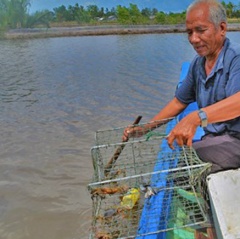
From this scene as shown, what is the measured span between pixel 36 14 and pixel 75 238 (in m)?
43.3

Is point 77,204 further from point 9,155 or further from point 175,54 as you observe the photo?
point 175,54

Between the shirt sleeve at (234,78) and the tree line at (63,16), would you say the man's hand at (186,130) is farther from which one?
the tree line at (63,16)

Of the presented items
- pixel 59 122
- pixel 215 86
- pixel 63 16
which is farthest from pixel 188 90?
pixel 63 16

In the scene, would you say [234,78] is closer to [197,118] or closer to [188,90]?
[197,118]

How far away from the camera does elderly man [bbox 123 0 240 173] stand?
1.92 meters

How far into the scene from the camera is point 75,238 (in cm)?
329

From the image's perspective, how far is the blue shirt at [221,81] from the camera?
2076 millimetres

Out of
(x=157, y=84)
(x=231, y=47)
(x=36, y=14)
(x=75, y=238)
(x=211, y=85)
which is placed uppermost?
(x=36, y=14)

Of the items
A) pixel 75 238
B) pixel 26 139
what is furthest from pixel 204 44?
pixel 26 139

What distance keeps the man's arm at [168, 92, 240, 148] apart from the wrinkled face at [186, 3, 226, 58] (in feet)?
1.25

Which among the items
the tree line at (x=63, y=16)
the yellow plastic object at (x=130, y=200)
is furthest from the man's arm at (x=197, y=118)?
the tree line at (x=63, y=16)

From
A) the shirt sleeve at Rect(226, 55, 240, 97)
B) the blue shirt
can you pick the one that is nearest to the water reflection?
the blue shirt

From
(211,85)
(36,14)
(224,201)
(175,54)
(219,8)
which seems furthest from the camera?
(36,14)

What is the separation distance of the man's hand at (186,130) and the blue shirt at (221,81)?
1.20 ft
